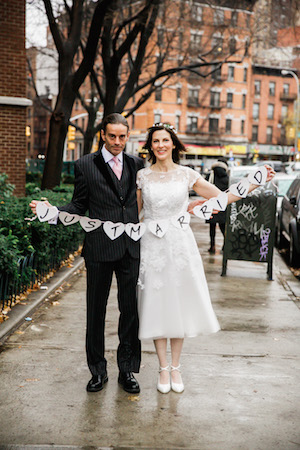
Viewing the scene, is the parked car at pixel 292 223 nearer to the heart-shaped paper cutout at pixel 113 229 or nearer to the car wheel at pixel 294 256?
the car wheel at pixel 294 256

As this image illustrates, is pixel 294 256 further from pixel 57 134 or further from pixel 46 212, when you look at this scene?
pixel 46 212

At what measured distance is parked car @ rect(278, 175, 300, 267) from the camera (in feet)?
35.4

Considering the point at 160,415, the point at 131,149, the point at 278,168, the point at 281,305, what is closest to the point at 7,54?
the point at 281,305

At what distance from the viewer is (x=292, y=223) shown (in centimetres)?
1125

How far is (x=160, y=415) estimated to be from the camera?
4141 mm

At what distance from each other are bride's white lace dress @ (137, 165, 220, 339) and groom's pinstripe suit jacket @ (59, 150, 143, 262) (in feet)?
0.57

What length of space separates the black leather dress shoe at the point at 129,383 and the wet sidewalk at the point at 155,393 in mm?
51

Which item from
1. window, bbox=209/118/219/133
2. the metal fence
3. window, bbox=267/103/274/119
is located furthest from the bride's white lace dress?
window, bbox=267/103/274/119

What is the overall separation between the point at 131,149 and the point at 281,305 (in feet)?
71.3

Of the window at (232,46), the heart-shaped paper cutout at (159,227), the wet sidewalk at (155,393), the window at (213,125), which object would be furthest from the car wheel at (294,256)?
the window at (213,125)

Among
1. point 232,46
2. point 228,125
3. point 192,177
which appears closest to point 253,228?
point 192,177

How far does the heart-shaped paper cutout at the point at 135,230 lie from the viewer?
4349 mm

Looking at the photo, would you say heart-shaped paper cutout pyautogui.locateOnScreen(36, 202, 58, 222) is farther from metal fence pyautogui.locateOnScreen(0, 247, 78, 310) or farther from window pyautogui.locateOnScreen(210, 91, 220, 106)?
window pyautogui.locateOnScreen(210, 91, 220, 106)

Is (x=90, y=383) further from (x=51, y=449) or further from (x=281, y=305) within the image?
(x=281, y=305)
